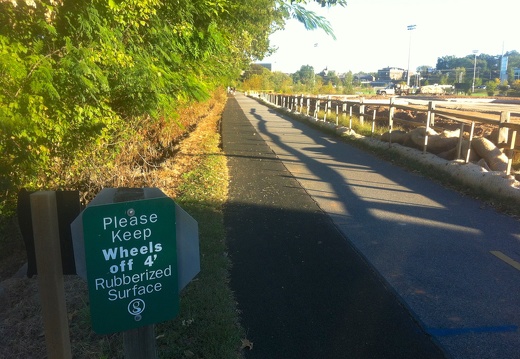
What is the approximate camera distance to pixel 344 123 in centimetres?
2075

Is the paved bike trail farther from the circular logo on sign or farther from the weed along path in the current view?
the circular logo on sign

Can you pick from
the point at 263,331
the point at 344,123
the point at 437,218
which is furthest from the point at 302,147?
the point at 263,331

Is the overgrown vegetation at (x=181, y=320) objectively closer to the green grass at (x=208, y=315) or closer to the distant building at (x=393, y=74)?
the green grass at (x=208, y=315)

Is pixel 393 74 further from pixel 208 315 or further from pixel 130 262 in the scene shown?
pixel 130 262

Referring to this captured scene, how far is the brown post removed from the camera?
6.85 ft

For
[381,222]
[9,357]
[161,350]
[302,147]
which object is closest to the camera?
[161,350]

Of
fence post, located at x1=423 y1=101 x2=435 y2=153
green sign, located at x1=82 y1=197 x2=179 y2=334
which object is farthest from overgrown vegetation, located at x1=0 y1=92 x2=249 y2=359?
fence post, located at x1=423 y1=101 x2=435 y2=153

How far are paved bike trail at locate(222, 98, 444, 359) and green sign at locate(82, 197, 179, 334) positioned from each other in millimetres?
1580

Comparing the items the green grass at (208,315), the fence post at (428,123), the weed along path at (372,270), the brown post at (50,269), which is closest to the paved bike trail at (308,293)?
the weed along path at (372,270)

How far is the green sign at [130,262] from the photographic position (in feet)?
6.85

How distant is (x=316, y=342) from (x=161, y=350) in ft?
3.85

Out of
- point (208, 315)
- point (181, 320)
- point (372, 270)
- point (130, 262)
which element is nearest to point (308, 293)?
point (372, 270)

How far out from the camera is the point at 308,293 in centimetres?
459

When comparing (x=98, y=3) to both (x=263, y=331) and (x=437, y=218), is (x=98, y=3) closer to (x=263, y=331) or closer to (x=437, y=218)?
(x=263, y=331)
